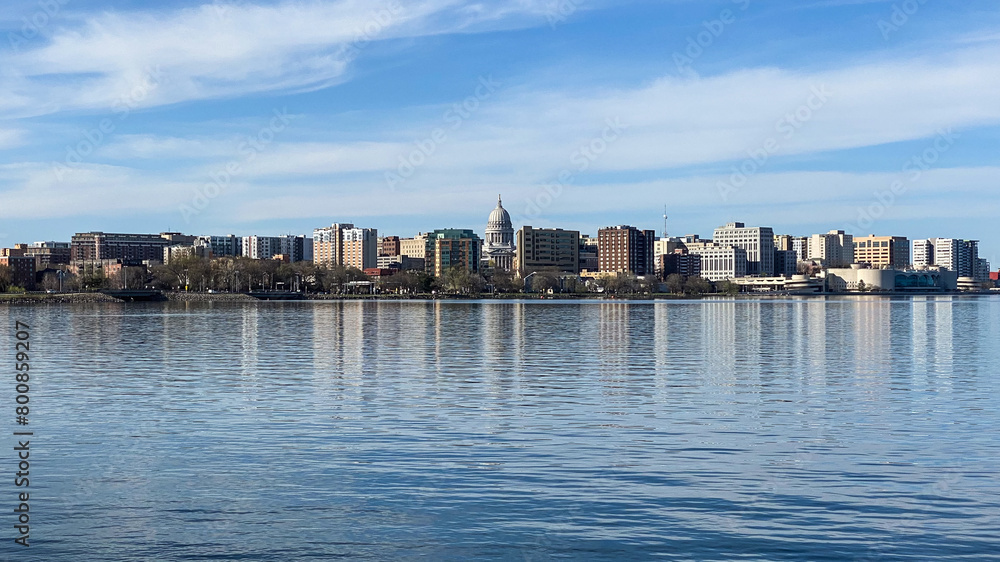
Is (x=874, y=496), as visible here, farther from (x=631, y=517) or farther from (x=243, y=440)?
(x=243, y=440)

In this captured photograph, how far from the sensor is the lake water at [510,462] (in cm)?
1298

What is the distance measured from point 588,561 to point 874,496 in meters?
5.59

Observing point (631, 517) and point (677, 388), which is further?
point (677, 388)

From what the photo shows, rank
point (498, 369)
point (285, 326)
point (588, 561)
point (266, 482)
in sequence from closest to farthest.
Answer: point (588, 561) → point (266, 482) → point (498, 369) → point (285, 326)

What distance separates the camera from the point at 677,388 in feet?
97.8

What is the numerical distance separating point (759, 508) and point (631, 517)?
2.00 meters

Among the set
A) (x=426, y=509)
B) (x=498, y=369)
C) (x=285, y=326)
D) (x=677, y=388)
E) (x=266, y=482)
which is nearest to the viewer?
Result: (x=426, y=509)

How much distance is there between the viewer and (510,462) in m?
17.9

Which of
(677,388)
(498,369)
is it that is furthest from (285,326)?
(677,388)

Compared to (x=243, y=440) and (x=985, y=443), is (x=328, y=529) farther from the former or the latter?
(x=985, y=443)

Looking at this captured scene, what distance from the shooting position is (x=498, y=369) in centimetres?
3653

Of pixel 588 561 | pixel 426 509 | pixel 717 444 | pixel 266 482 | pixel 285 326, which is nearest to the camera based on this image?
pixel 588 561

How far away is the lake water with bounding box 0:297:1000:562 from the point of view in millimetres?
12984

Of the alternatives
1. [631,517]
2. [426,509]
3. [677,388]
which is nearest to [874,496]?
[631,517]
